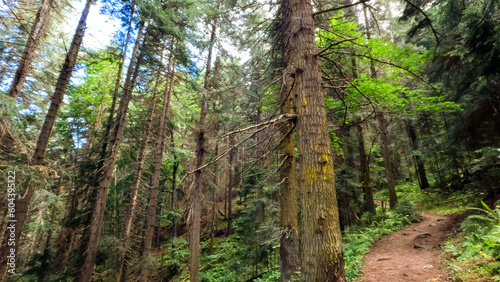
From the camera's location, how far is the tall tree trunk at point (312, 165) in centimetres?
241

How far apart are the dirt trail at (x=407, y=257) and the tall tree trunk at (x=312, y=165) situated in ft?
13.2

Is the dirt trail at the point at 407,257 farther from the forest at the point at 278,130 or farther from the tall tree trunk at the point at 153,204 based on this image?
the tall tree trunk at the point at 153,204

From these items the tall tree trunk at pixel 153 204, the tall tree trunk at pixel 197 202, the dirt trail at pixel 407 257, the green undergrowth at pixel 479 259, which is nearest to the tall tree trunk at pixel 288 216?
the dirt trail at pixel 407 257

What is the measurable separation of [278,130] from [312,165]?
112 centimetres

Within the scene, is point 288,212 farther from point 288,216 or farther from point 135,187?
point 135,187

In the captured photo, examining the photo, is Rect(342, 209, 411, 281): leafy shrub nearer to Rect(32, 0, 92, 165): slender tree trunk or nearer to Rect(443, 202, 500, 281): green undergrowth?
Rect(443, 202, 500, 281): green undergrowth

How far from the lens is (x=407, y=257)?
20.9 ft

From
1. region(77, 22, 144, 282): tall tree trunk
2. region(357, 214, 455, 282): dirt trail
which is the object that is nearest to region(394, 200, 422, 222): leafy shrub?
region(357, 214, 455, 282): dirt trail

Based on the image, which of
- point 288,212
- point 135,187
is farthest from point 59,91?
point 288,212

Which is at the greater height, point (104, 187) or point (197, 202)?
point (104, 187)

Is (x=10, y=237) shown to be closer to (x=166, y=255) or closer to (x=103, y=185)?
(x=103, y=185)

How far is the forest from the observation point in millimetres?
3270

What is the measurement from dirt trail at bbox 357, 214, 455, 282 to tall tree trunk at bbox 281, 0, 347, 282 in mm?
4020

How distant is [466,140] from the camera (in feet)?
35.6
